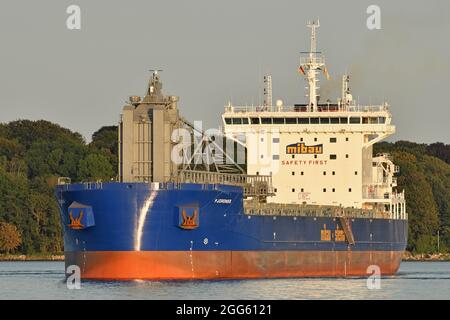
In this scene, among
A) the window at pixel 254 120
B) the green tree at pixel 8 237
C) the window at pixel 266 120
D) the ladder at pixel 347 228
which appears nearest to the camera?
the ladder at pixel 347 228

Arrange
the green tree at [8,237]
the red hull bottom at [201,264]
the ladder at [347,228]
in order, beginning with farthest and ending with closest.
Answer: the green tree at [8,237], the ladder at [347,228], the red hull bottom at [201,264]

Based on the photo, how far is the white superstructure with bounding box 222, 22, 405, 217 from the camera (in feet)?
239

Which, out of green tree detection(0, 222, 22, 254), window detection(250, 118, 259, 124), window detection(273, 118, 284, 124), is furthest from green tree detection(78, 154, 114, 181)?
window detection(273, 118, 284, 124)

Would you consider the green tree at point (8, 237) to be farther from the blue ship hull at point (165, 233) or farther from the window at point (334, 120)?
the blue ship hull at point (165, 233)

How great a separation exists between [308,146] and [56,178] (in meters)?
42.5

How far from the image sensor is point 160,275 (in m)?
60.7

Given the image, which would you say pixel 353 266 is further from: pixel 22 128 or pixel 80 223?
pixel 22 128

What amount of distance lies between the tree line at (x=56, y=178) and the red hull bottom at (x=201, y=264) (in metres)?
33.4

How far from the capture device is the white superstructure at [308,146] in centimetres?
7288

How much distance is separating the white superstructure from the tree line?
27750mm

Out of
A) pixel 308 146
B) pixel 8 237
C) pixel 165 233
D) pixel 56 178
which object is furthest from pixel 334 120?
pixel 56 178

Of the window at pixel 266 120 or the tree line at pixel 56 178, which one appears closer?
the window at pixel 266 120

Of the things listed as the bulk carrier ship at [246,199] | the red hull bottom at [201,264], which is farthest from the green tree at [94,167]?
the red hull bottom at [201,264]

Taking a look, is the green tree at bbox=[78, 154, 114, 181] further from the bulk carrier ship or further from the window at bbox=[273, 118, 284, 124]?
the window at bbox=[273, 118, 284, 124]
